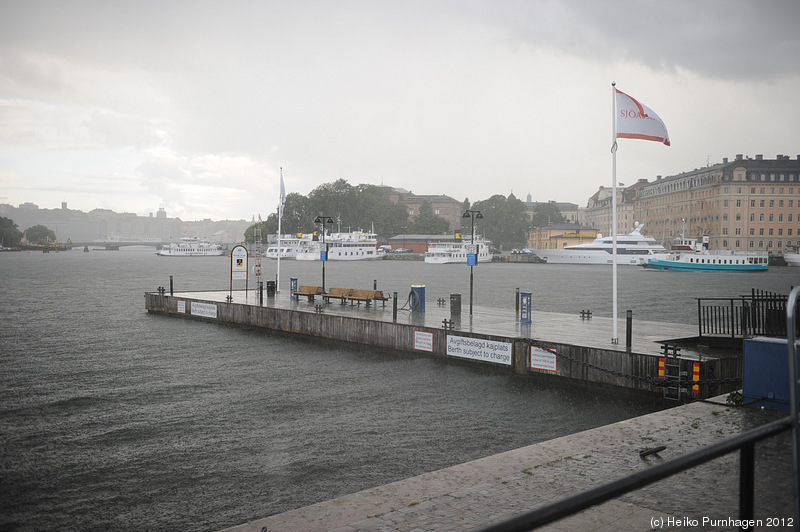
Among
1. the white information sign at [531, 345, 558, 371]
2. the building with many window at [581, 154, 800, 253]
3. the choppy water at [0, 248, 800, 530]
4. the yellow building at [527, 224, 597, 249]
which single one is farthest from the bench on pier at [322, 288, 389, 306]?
the yellow building at [527, 224, 597, 249]

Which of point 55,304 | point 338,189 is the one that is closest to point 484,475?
point 55,304

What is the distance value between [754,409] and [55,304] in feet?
156

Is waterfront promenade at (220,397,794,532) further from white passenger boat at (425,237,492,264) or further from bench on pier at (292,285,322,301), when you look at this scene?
white passenger boat at (425,237,492,264)

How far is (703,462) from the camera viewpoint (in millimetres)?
2973

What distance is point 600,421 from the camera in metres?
14.6

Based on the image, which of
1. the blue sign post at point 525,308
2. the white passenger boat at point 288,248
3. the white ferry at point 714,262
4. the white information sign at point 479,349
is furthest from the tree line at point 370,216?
the white information sign at point 479,349

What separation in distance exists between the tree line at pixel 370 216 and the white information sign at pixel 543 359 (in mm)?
150320

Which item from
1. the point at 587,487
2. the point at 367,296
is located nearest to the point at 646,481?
the point at 587,487

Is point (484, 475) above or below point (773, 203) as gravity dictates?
below

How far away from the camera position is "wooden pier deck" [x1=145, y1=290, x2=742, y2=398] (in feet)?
52.1

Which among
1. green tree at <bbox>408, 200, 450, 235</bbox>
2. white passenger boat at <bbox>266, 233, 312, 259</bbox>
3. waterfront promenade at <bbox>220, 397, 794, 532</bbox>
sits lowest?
waterfront promenade at <bbox>220, 397, 794, 532</bbox>

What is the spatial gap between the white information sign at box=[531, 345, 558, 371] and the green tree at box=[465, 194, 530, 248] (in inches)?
6827

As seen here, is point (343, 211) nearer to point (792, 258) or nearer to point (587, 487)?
point (792, 258)

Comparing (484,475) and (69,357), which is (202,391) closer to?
(69,357)
